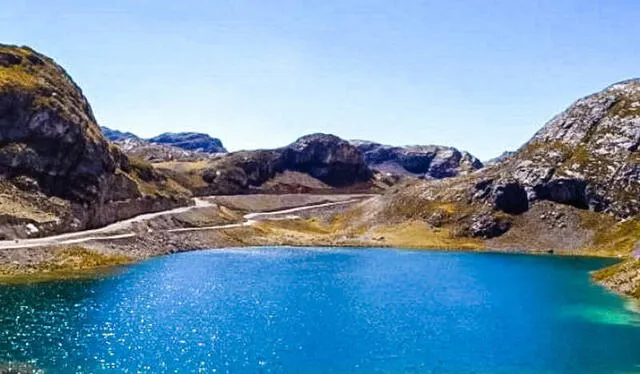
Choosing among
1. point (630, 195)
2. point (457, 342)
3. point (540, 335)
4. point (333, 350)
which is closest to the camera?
point (333, 350)

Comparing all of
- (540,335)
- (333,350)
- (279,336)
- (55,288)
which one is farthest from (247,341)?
(55,288)

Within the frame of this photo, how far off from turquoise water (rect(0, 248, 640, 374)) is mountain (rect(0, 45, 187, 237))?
30312 millimetres

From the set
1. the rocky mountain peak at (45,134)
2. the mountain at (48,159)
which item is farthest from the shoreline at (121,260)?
the rocky mountain peak at (45,134)

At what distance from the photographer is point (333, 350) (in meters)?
63.9

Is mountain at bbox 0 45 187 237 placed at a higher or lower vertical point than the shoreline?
higher

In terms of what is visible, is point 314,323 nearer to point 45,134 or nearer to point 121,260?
point 121,260

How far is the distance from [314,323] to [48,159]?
323ft

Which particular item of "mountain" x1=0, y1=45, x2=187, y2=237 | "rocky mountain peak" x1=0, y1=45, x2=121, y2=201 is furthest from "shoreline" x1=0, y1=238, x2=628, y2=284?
"rocky mountain peak" x1=0, y1=45, x2=121, y2=201

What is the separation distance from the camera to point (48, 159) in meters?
149

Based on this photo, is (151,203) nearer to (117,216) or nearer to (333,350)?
(117,216)

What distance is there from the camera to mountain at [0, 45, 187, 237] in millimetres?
134375

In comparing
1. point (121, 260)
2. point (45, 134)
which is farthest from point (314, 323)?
point (45, 134)

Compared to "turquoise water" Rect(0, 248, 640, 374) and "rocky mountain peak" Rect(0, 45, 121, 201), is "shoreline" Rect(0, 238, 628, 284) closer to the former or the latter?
"turquoise water" Rect(0, 248, 640, 374)

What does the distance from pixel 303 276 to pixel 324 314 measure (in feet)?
127
